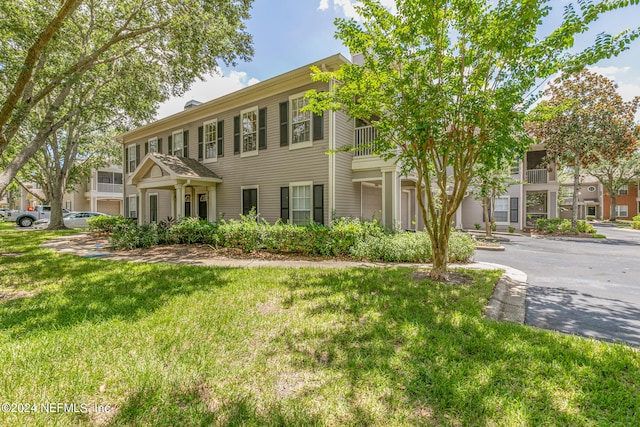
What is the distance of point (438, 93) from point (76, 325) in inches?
264

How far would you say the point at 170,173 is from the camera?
38.2 ft

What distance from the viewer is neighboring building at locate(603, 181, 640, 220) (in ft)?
111

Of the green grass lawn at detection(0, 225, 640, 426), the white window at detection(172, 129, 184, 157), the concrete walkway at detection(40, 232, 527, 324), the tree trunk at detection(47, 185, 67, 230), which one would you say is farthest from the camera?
the tree trunk at detection(47, 185, 67, 230)

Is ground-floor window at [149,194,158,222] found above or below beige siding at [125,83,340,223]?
below

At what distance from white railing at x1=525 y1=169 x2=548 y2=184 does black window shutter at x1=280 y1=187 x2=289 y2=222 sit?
18613mm

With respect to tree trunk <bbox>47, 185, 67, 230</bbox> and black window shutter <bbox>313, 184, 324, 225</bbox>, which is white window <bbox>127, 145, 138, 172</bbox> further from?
black window shutter <bbox>313, 184, 324, 225</bbox>

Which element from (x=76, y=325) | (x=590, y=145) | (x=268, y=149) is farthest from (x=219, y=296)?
(x=590, y=145)

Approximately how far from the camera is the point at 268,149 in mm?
11703

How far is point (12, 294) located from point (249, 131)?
29.9 feet

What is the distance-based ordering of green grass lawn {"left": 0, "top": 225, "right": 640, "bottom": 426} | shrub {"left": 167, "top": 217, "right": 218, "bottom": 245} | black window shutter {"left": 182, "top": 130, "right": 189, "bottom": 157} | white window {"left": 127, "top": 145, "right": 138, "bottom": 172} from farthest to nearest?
white window {"left": 127, "top": 145, "right": 138, "bottom": 172} → black window shutter {"left": 182, "top": 130, "right": 189, "bottom": 157} → shrub {"left": 167, "top": 217, "right": 218, "bottom": 245} → green grass lawn {"left": 0, "top": 225, "right": 640, "bottom": 426}

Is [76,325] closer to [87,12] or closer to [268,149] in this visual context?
[268,149]

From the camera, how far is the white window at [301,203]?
10.8m

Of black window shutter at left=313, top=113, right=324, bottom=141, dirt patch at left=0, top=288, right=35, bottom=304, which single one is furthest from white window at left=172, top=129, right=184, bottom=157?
dirt patch at left=0, top=288, right=35, bottom=304

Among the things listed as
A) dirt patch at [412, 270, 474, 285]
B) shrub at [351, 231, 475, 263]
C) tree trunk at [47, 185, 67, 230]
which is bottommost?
dirt patch at [412, 270, 474, 285]
